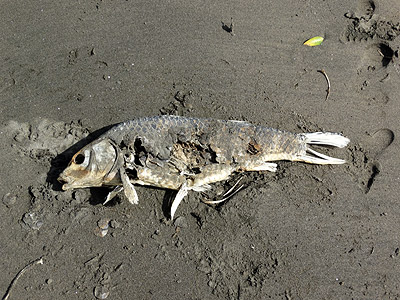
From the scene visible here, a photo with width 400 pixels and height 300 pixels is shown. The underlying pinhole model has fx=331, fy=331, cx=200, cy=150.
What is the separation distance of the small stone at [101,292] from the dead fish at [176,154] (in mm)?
952

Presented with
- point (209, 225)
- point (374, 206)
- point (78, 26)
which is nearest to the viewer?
point (209, 225)

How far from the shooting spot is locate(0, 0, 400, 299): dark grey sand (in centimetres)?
375

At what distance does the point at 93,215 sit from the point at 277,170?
2.33m

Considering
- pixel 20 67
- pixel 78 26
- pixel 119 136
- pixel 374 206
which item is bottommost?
pixel 374 206

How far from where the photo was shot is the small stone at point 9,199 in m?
3.87

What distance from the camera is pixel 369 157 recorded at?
4.37 m

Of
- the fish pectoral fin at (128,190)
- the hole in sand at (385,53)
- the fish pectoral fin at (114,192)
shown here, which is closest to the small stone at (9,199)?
the fish pectoral fin at (114,192)

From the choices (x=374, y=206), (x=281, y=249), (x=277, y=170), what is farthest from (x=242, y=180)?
(x=374, y=206)

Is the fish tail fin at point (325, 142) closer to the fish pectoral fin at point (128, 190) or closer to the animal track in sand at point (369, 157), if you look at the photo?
the animal track in sand at point (369, 157)

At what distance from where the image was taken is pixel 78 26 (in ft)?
14.8

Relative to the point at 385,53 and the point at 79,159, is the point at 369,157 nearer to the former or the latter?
the point at 385,53

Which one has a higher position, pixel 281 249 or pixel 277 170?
pixel 277 170

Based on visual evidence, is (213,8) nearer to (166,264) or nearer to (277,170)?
(277,170)

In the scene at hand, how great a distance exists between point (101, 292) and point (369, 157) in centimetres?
369
